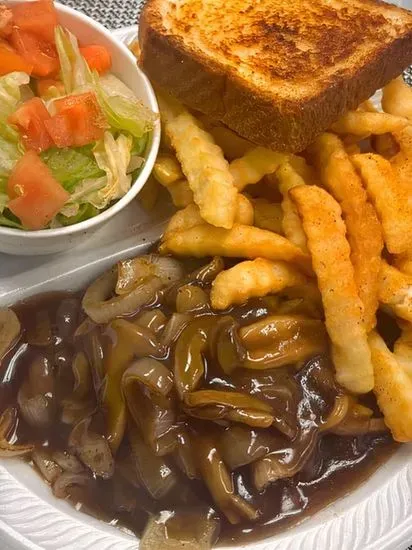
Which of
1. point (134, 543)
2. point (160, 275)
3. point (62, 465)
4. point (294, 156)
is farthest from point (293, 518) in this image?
point (294, 156)

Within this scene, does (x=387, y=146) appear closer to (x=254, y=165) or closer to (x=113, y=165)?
(x=254, y=165)

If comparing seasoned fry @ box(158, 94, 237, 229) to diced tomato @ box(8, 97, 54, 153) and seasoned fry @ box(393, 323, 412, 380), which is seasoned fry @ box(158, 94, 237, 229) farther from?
seasoned fry @ box(393, 323, 412, 380)

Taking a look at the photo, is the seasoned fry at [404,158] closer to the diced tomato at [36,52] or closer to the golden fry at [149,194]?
the golden fry at [149,194]

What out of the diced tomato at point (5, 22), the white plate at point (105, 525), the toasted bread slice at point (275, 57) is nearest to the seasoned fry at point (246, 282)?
the toasted bread slice at point (275, 57)

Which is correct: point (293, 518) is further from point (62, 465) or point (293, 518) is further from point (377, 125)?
point (377, 125)

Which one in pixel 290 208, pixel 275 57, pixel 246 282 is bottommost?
pixel 246 282

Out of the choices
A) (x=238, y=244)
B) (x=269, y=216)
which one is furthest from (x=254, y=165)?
(x=238, y=244)

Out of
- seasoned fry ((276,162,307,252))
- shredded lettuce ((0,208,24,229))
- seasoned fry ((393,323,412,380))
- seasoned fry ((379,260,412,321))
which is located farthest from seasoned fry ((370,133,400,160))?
shredded lettuce ((0,208,24,229))
